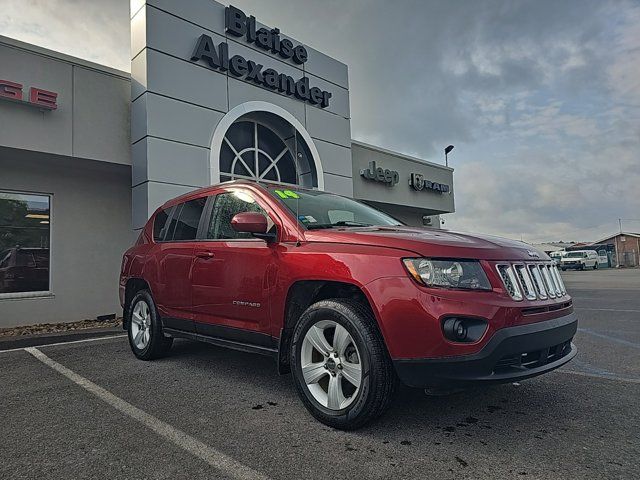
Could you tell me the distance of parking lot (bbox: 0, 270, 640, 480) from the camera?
238cm

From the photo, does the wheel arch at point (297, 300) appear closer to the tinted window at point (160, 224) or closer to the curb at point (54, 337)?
the tinted window at point (160, 224)

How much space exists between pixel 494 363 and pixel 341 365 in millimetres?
941

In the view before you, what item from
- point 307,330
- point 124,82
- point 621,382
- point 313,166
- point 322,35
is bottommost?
point 621,382

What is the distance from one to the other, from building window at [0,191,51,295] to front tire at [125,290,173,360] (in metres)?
5.10

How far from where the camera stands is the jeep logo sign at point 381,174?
15.2 metres

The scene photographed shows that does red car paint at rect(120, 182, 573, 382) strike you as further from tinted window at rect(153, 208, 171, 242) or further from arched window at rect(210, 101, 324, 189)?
arched window at rect(210, 101, 324, 189)

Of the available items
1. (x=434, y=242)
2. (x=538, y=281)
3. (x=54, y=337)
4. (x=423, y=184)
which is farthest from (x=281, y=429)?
(x=423, y=184)

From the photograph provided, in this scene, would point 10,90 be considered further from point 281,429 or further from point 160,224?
point 281,429

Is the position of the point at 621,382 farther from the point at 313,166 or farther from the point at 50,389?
the point at 313,166

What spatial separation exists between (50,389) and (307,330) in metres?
2.56

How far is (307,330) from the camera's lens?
3.10 m

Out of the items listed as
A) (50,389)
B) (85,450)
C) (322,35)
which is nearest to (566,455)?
(85,450)

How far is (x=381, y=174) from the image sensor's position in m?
15.7

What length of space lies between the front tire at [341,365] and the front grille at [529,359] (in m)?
0.64
